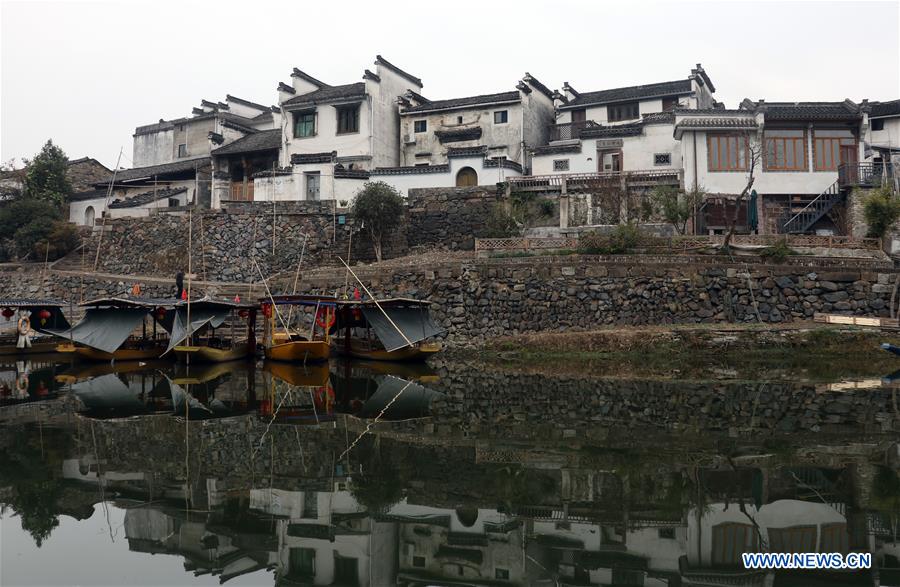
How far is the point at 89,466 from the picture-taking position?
947 cm

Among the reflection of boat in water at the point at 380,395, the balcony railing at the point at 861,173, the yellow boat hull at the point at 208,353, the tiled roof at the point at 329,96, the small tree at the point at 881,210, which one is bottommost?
the reflection of boat in water at the point at 380,395

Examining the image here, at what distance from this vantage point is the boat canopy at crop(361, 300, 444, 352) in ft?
72.4

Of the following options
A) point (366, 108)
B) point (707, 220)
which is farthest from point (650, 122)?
point (366, 108)

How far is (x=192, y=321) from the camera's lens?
2270 centimetres

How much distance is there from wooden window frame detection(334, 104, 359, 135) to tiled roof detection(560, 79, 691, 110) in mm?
11176

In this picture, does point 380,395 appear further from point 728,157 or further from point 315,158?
point 315,158

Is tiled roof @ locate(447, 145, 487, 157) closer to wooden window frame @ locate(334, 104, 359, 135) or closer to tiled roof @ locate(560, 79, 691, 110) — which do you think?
wooden window frame @ locate(334, 104, 359, 135)

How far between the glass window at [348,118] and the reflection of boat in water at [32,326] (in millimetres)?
15878

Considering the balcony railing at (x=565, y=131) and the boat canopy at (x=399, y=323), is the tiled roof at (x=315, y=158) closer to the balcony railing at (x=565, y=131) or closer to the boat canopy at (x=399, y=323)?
the balcony railing at (x=565, y=131)

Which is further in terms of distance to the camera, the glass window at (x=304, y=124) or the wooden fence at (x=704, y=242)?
the glass window at (x=304, y=124)

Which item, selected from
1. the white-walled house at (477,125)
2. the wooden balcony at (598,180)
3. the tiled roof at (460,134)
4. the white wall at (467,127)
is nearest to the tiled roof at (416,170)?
the white-walled house at (477,125)

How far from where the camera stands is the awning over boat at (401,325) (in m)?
22.1

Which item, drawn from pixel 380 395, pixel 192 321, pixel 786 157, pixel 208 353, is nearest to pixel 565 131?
pixel 786 157

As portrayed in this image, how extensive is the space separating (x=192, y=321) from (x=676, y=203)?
57.6 feet
